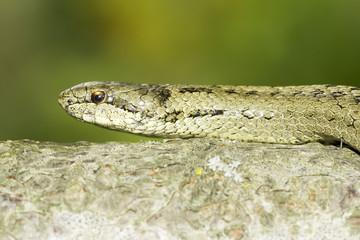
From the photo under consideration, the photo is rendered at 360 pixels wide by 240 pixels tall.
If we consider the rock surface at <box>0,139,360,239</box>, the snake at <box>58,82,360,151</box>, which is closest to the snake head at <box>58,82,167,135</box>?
the snake at <box>58,82,360,151</box>

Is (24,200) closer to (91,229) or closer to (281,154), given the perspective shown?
(91,229)

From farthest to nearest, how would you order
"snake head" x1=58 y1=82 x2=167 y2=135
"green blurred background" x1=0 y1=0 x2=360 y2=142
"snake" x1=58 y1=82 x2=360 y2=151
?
"green blurred background" x1=0 y1=0 x2=360 y2=142, "snake head" x1=58 y1=82 x2=167 y2=135, "snake" x1=58 y1=82 x2=360 y2=151

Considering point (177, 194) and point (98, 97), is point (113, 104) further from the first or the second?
point (177, 194)

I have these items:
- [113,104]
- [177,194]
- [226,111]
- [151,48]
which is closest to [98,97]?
[113,104]

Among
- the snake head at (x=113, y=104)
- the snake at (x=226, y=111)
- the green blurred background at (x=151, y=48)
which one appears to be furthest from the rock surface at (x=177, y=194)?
the green blurred background at (x=151, y=48)

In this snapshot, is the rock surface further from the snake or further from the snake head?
the snake head

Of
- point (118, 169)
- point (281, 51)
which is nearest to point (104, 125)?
point (118, 169)

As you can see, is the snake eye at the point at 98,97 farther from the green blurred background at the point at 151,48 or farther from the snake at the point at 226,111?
the green blurred background at the point at 151,48
